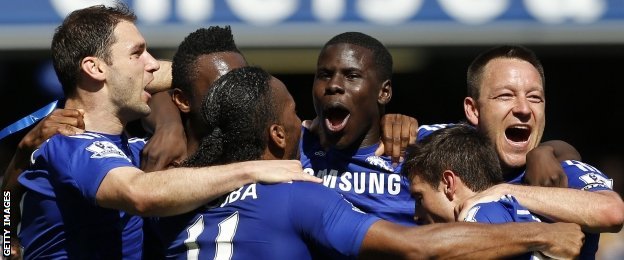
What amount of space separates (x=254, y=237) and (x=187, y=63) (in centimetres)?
163

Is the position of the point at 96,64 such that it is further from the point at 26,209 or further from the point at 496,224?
the point at 496,224

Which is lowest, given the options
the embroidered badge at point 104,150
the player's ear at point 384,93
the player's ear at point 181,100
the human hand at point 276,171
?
the embroidered badge at point 104,150

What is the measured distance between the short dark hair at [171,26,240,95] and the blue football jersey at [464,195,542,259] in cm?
178

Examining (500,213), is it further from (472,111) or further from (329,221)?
(472,111)

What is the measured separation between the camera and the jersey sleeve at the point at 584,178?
184 inches

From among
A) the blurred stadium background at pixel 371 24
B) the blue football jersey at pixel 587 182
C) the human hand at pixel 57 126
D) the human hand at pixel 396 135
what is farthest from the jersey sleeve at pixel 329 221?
the blurred stadium background at pixel 371 24

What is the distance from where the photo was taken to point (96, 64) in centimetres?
494

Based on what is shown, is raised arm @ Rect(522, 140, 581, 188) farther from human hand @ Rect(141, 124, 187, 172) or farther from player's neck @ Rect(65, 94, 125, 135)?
player's neck @ Rect(65, 94, 125, 135)

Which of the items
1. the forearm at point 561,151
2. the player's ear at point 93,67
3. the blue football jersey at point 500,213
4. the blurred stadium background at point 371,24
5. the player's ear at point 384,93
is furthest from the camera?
the blurred stadium background at point 371,24

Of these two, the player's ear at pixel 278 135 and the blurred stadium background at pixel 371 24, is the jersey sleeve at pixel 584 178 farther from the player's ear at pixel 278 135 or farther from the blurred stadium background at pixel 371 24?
the blurred stadium background at pixel 371 24

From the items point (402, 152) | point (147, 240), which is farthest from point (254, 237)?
point (402, 152)

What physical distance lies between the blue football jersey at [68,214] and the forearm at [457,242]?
3.80 ft

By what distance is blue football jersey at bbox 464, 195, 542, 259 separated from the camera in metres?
4.02

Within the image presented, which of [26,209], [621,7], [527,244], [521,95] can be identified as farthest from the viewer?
[621,7]
